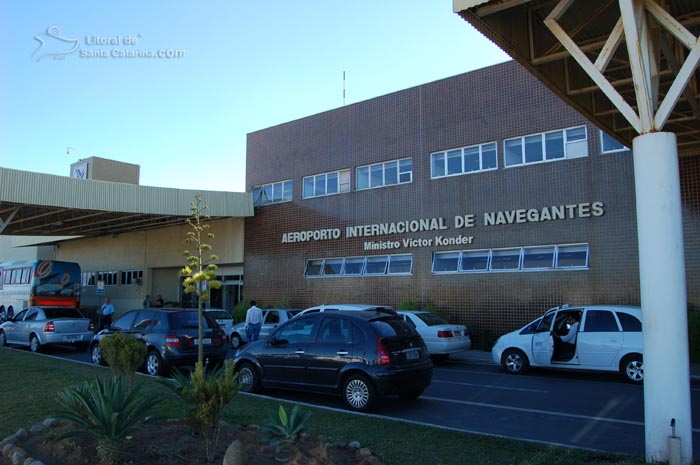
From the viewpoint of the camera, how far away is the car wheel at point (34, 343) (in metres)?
18.4

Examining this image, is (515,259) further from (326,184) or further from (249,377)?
(249,377)

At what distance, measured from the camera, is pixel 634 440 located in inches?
280

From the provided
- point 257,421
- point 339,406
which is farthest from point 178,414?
point 339,406

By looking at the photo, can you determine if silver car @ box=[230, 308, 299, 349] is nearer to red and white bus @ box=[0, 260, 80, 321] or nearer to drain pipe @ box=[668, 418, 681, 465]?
red and white bus @ box=[0, 260, 80, 321]

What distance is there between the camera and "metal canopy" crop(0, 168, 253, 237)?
821 inches

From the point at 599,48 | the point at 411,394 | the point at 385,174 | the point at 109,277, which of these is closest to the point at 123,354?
the point at 411,394

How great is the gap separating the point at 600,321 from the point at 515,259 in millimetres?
6223

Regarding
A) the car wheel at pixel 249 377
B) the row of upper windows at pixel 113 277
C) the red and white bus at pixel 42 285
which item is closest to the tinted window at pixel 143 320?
the car wheel at pixel 249 377

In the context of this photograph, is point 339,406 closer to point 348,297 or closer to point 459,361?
point 459,361

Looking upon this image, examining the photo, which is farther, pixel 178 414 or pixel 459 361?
pixel 459 361

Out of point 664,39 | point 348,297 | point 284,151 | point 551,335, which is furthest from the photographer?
point 284,151

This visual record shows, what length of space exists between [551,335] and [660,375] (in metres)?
7.76

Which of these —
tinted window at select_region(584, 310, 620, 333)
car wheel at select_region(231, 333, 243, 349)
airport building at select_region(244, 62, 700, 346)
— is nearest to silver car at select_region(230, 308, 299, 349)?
car wheel at select_region(231, 333, 243, 349)

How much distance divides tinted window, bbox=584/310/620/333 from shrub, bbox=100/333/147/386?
956 centimetres
